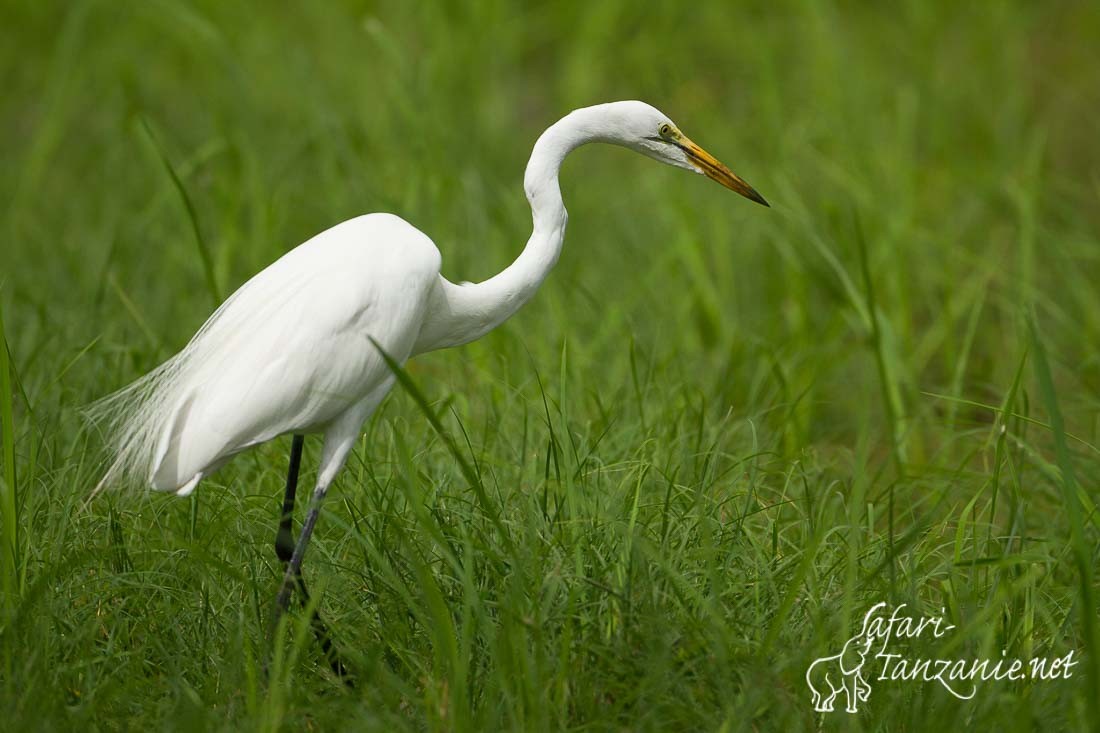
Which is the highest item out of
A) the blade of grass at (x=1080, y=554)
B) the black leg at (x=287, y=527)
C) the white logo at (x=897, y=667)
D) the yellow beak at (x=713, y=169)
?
the yellow beak at (x=713, y=169)

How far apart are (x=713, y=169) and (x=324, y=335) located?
890 millimetres

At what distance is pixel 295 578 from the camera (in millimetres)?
2127

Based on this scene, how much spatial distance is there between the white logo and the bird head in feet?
2.90

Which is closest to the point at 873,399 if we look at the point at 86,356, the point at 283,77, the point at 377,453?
the point at 377,453

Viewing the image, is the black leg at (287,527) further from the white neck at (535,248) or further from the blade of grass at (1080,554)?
the blade of grass at (1080,554)

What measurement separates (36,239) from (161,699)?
2.82 m

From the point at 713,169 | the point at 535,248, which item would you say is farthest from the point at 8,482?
the point at 713,169

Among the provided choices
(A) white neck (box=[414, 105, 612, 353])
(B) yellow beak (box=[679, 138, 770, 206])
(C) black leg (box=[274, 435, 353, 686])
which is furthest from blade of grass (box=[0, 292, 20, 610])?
(B) yellow beak (box=[679, 138, 770, 206])

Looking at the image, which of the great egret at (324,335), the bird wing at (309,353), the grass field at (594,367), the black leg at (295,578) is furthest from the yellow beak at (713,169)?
the black leg at (295,578)

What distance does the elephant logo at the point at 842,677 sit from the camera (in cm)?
193

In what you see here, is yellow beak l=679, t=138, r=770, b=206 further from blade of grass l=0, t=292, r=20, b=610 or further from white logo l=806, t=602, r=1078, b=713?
blade of grass l=0, t=292, r=20, b=610

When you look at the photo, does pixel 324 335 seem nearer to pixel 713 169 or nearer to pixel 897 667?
pixel 713 169

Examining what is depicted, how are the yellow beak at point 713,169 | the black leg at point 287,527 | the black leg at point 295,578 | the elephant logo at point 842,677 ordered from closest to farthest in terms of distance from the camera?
the elephant logo at point 842,677
the black leg at point 295,578
the black leg at point 287,527
the yellow beak at point 713,169

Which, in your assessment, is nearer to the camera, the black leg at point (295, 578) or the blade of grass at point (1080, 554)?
the blade of grass at point (1080, 554)
